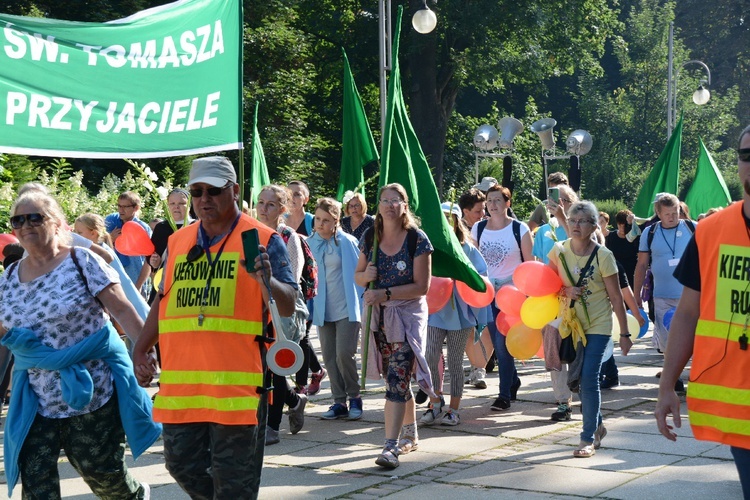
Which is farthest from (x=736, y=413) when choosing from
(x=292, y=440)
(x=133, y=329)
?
(x=292, y=440)

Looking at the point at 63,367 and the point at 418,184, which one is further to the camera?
the point at 418,184

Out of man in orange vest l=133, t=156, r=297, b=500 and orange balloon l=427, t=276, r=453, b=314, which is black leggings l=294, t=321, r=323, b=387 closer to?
orange balloon l=427, t=276, r=453, b=314

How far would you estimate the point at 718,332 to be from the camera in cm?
413

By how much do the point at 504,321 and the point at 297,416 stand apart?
2.30m

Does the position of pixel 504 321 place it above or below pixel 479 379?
above

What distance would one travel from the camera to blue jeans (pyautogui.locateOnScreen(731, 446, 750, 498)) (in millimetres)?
3957

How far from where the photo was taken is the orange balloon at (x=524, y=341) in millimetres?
8969

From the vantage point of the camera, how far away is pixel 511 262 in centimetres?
1016

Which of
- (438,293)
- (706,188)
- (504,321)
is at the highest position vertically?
(706,188)

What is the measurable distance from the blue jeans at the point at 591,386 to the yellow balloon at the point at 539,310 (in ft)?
1.72

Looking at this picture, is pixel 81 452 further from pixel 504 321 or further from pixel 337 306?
pixel 504 321

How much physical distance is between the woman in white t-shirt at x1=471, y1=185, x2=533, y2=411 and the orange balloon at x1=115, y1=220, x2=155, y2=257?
310cm

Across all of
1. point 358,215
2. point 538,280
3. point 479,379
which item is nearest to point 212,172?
point 538,280

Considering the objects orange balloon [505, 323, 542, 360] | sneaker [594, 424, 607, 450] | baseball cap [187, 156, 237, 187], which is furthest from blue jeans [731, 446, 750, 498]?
orange balloon [505, 323, 542, 360]
